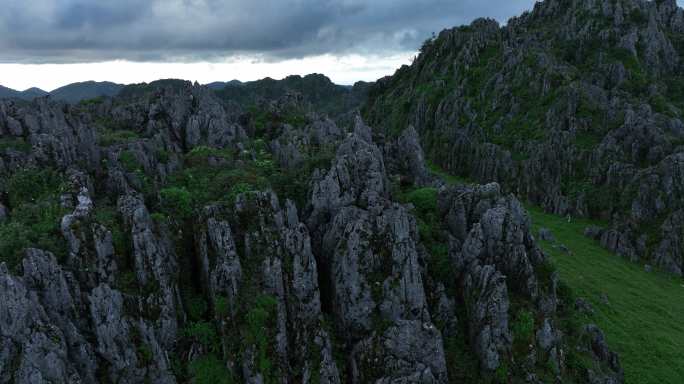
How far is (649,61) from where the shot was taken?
10994cm

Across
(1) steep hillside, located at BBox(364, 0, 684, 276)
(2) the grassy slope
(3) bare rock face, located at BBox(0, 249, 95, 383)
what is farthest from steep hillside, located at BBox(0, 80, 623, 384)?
(1) steep hillside, located at BBox(364, 0, 684, 276)

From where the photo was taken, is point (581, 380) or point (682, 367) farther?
point (682, 367)

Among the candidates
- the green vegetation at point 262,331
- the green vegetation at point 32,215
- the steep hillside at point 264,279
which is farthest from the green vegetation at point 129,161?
the green vegetation at point 262,331

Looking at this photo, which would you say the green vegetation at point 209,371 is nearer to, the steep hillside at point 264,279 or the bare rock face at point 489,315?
the steep hillside at point 264,279

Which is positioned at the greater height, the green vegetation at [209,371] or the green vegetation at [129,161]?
the green vegetation at [129,161]

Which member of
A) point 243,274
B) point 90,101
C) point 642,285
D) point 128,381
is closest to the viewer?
point 128,381

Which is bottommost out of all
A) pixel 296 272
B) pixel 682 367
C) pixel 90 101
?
pixel 682 367

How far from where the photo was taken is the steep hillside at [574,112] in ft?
230

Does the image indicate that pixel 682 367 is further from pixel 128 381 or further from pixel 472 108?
pixel 472 108

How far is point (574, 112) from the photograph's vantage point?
314 feet

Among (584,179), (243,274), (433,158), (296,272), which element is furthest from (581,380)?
(433,158)

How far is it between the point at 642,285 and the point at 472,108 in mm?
75493

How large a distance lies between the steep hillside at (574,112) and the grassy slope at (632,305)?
189 inches

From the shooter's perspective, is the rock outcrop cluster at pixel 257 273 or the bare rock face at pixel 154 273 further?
the bare rock face at pixel 154 273
